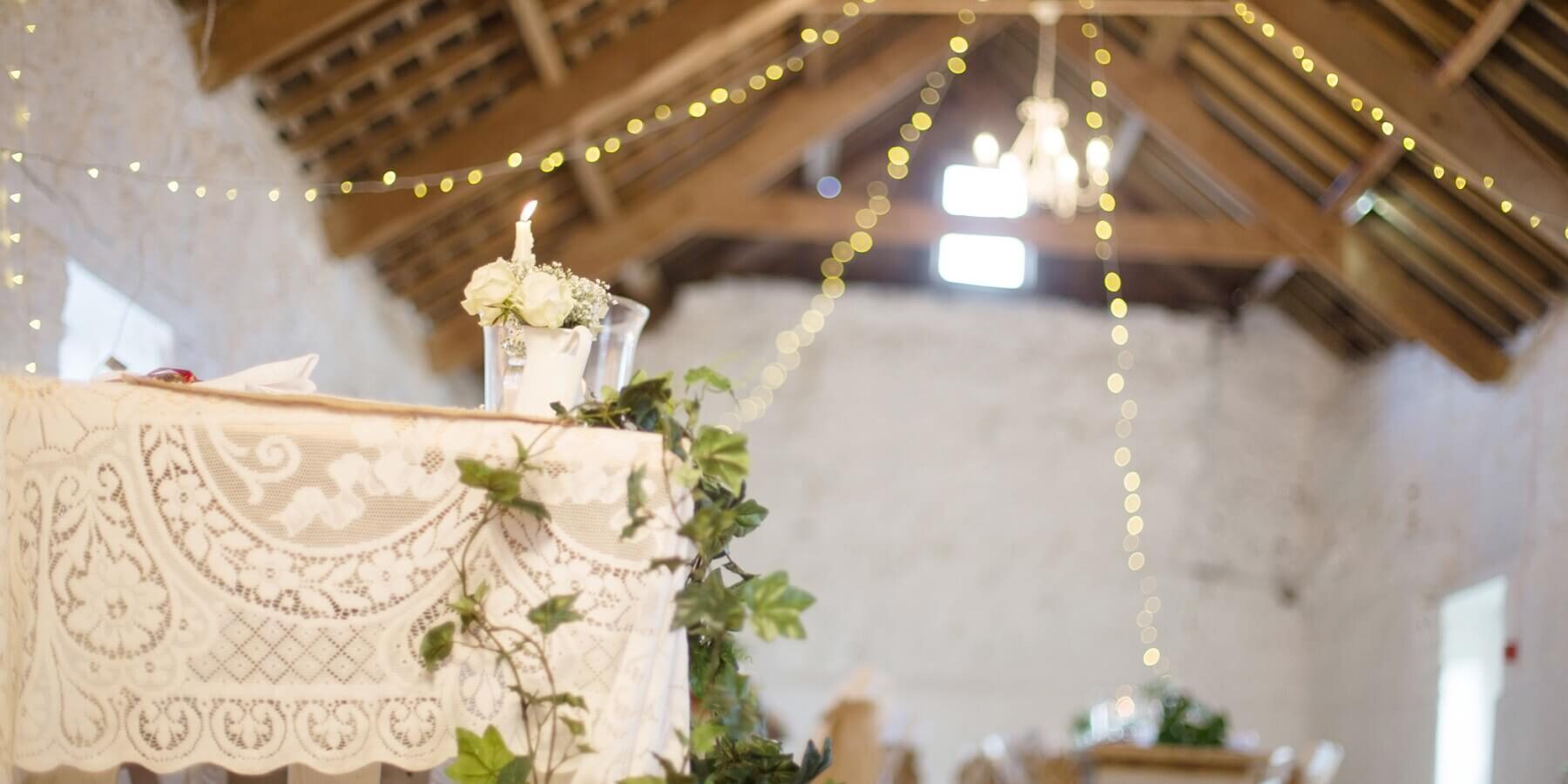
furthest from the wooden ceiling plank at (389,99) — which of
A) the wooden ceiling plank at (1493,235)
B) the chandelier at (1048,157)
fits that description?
the wooden ceiling plank at (1493,235)

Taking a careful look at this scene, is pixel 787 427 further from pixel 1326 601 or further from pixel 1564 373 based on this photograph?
pixel 1564 373

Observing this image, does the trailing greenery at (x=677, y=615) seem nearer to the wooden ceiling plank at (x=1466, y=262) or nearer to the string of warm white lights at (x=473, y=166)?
the string of warm white lights at (x=473, y=166)

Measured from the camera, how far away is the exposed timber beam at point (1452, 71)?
18.4 ft

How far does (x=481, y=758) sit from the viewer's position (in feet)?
5.81

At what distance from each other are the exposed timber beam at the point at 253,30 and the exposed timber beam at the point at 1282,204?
444cm

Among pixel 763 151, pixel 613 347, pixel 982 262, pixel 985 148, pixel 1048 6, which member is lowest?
pixel 613 347

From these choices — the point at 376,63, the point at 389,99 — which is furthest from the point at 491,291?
the point at 389,99

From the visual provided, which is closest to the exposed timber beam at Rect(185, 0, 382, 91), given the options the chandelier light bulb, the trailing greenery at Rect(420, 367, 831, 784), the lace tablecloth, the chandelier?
the chandelier light bulb

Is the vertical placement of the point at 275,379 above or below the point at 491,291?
below

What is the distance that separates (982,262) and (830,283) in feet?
3.55

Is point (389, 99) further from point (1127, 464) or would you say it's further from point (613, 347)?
point (1127, 464)

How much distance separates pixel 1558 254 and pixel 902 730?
3695 mm

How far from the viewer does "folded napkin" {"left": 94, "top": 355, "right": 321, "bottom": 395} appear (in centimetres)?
194

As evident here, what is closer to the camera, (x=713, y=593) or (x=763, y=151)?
(x=713, y=593)
